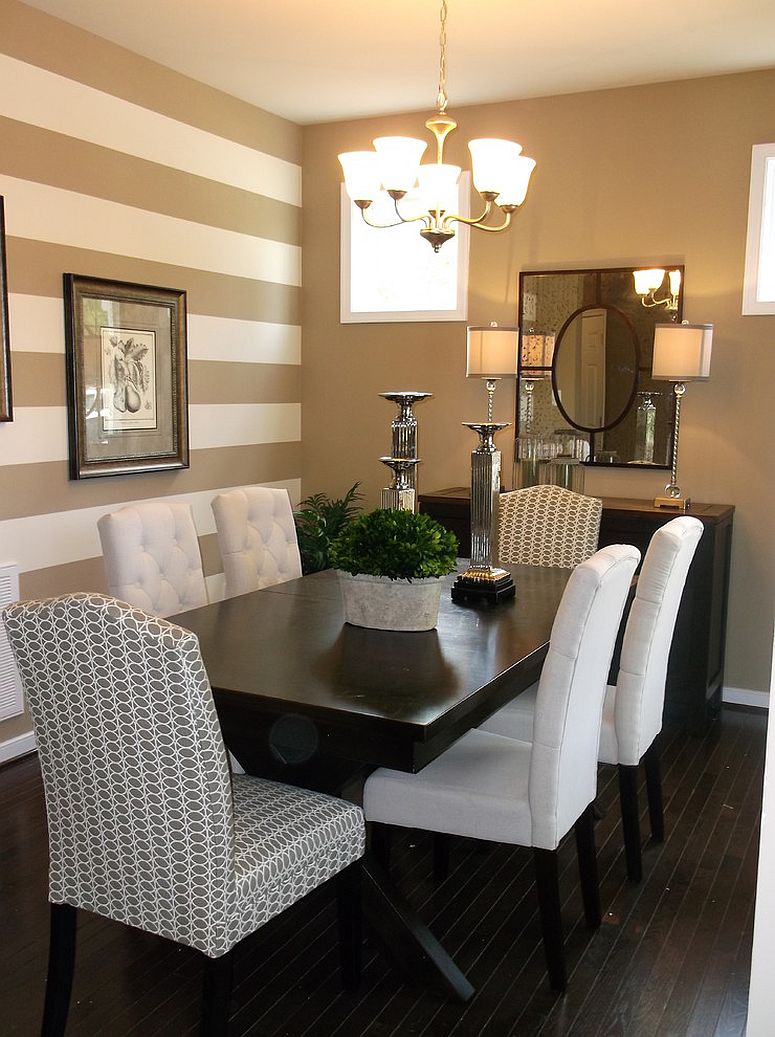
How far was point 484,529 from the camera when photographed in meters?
3.21

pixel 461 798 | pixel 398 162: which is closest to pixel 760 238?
pixel 398 162

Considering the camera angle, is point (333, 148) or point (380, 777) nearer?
point (380, 777)

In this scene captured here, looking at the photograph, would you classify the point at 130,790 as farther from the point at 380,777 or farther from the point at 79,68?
the point at 79,68

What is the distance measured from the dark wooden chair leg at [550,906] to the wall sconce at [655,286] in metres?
3.06

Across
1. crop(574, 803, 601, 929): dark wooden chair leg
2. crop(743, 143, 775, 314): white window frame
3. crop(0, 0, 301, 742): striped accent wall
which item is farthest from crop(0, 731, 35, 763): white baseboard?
crop(743, 143, 775, 314): white window frame

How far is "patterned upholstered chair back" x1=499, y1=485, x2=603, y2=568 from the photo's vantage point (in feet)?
13.2

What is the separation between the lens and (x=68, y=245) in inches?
157

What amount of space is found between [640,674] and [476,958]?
902mm

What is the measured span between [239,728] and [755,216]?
3.46 metres

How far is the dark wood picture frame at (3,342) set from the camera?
3658mm

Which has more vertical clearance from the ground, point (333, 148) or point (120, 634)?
point (333, 148)

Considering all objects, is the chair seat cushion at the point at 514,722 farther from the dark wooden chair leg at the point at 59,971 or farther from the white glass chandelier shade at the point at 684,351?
the white glass chandelier shade at the point at 684,351

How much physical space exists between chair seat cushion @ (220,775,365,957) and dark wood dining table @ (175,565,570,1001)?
0.12 meters

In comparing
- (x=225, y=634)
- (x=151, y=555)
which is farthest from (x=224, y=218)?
(x=225, y=634)
